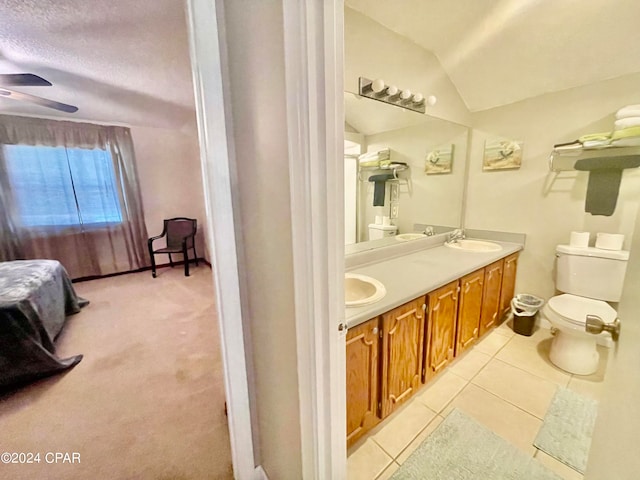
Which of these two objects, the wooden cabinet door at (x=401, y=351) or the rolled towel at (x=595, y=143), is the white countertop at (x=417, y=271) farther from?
the rolled towel at (x=595, y=143)

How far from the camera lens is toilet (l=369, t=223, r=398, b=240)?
1991mm

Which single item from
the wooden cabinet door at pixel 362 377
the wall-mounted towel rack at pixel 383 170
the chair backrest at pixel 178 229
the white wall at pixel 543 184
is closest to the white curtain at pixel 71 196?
the chair backrest at pixel 178 229

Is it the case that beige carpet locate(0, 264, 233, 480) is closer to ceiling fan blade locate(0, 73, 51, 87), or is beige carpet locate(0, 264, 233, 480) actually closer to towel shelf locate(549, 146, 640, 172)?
ceiling fan blade locate(0, 73, 51, 87)

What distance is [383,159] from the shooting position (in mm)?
2004

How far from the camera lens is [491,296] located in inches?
78.5

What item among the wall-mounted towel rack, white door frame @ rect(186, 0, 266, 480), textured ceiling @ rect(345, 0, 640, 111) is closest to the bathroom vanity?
white door frame @ rect(186, 0, 266, 480)

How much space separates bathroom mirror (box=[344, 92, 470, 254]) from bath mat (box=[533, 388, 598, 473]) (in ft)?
4.53

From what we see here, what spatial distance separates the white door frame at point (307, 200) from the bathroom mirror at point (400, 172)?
98 centimetres

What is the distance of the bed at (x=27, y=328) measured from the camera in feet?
5.26

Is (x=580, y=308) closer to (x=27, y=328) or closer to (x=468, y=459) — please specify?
(x=468, y=459)

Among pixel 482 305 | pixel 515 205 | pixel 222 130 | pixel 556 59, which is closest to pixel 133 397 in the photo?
pixel 222 130

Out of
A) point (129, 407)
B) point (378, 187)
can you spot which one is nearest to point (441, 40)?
point (378, 187)

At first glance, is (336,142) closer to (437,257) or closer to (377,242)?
(377,242)

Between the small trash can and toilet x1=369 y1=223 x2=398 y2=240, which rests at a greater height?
toilet x1=369 y1=223 x2=398 y2=240
